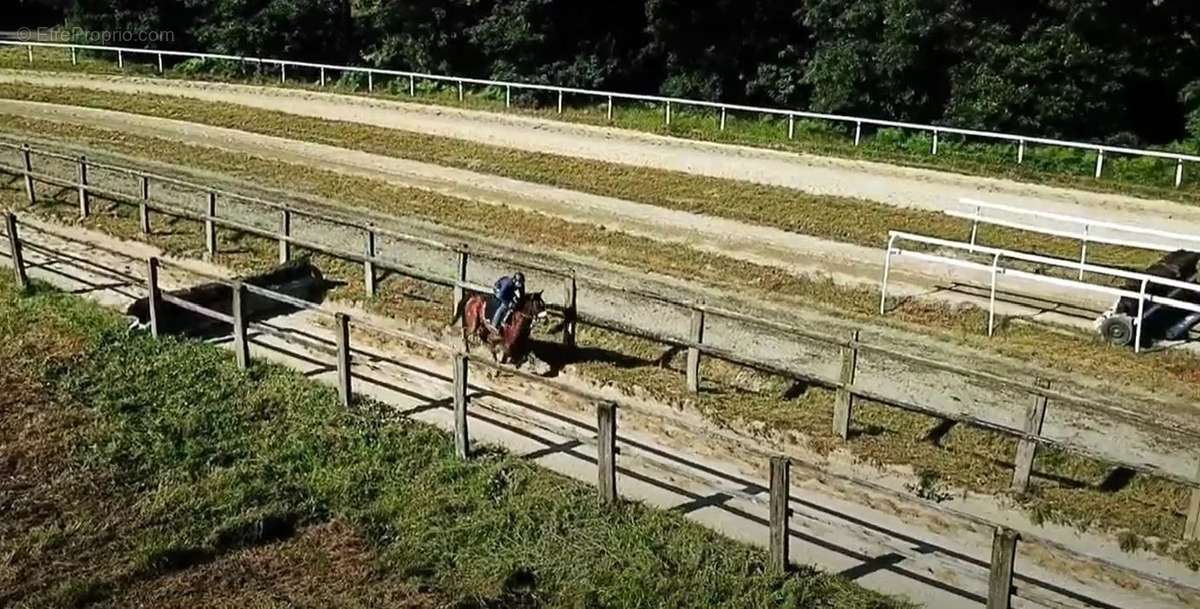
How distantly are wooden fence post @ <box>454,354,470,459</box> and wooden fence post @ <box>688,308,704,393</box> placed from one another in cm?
267

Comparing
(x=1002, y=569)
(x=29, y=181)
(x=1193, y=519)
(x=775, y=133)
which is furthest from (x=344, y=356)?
(x=775, y=133)

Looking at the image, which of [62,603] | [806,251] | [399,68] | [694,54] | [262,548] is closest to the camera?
[62,603]

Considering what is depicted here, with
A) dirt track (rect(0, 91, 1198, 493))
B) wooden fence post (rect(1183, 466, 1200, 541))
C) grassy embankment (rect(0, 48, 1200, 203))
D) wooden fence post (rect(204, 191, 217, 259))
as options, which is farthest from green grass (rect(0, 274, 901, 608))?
grassy embankment (rect(0, 48, 1200, 203))

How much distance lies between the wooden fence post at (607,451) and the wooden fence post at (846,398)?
2.44 metres

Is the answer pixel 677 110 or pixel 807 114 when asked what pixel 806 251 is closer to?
pixel 807 114

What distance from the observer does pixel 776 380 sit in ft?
41.7

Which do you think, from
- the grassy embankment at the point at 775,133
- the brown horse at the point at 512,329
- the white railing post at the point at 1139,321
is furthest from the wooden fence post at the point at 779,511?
the grassy embankment at the point at 775,133

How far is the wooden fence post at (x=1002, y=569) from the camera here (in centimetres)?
743

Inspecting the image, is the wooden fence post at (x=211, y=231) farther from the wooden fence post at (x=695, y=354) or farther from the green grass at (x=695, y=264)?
the wooden fence post at (x=695, y=354)

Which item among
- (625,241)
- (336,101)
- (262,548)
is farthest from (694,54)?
(262,548)

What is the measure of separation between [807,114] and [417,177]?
11.3 m

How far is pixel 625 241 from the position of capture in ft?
61.6

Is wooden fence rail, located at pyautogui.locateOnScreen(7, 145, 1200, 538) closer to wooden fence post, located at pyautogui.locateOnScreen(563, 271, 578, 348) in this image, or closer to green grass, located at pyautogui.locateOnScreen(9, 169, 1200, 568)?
wooden fence post, located at pyautogui.locateOnScreen(563, 271, 578, 348)

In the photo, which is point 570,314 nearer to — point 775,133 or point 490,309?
point 490,309
